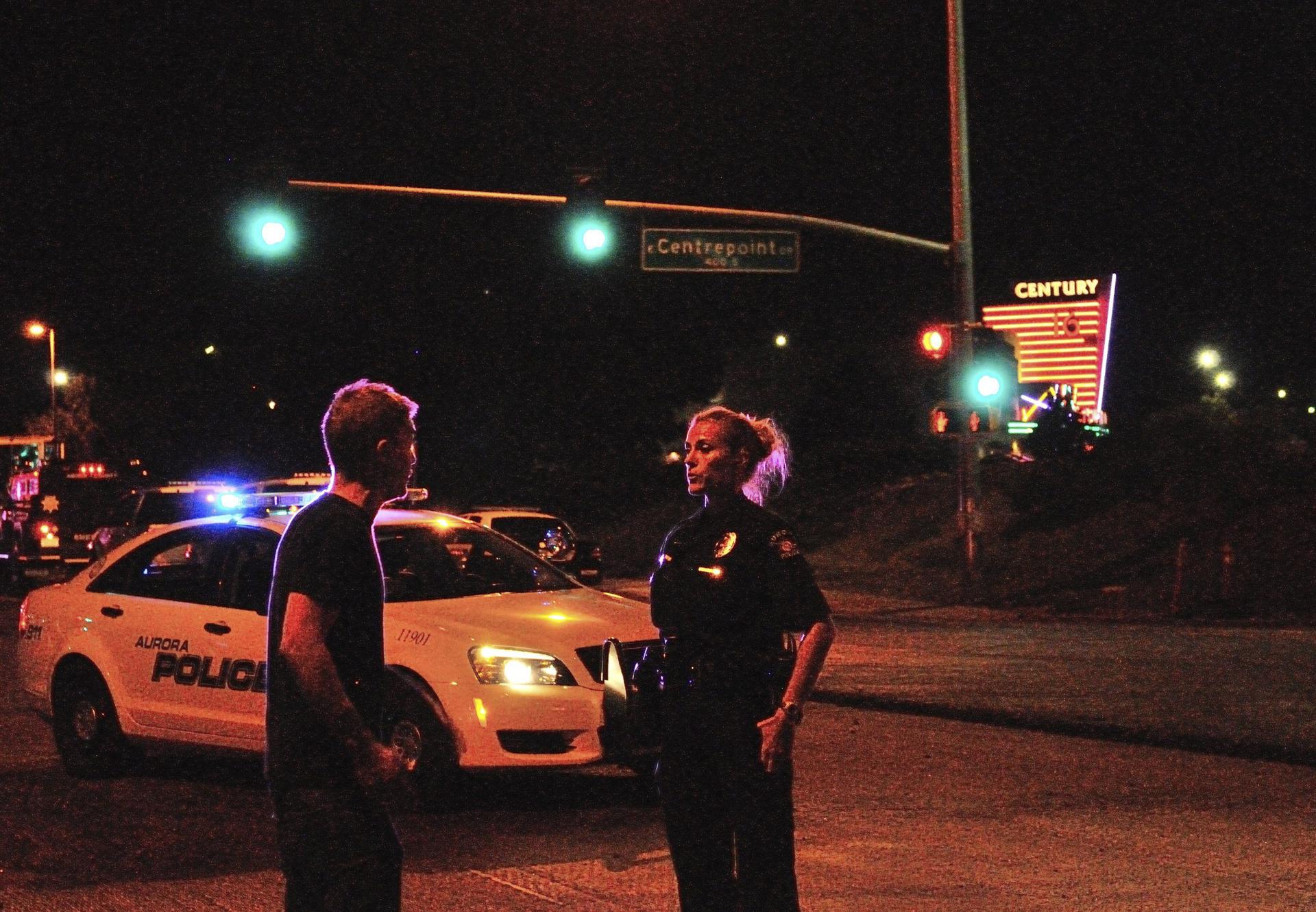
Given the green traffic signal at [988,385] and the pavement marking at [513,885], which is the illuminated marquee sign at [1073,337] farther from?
the pavement marking at [513,885]

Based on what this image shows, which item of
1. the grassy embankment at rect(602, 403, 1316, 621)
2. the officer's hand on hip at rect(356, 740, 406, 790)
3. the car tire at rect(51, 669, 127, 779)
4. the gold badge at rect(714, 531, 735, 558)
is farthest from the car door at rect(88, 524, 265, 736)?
the grassy embankment at rect(602, 403, 1316, 621)

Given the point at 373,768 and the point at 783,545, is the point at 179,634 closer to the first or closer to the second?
the point at 783,545

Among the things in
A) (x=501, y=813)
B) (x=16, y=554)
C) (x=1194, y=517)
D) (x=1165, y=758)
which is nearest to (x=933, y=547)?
(x=1194, y=517)

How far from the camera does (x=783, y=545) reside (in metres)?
4.93

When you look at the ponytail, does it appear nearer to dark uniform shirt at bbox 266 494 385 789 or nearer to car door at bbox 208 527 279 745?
dark uniform shirt at bbox 266 494 385 789

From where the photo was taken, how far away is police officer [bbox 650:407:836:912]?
4.77 m

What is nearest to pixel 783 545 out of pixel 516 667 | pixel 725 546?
pixel 725 546

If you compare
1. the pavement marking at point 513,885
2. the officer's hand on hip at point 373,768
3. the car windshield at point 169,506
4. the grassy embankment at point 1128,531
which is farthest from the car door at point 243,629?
the grassy embankment at point 1128,531

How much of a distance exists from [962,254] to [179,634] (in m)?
15.3

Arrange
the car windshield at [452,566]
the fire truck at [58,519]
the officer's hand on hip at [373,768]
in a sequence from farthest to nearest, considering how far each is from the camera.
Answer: the fire truck at [58,519], the car windshield at [452,566], the officer's hand on hip at [373,768]

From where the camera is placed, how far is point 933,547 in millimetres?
30109

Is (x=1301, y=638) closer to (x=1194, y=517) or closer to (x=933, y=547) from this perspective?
(x=1194, y=517)

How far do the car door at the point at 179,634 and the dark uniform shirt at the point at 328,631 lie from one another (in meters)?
5.20

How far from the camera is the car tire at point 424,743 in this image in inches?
342
